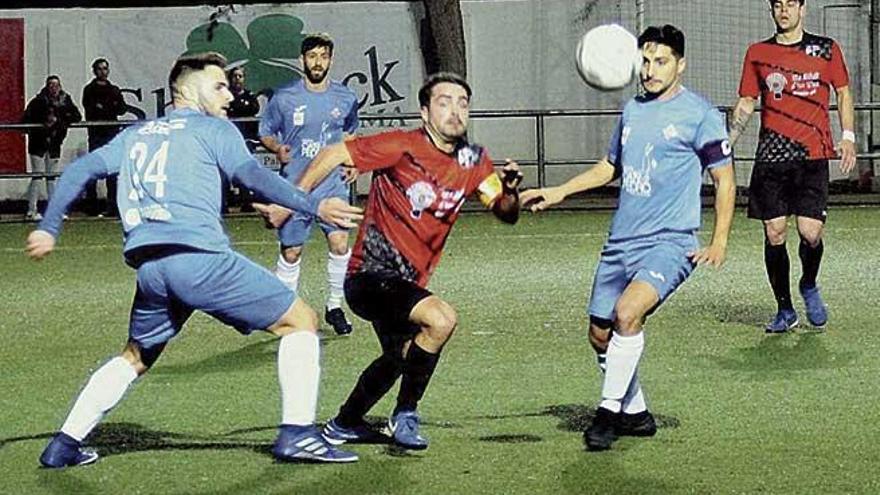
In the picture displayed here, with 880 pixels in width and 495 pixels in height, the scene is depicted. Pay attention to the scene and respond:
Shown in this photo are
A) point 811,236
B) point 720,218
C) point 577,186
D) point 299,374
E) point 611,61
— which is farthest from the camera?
point 811,236

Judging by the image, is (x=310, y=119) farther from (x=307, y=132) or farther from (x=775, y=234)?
(x=775, y=234)

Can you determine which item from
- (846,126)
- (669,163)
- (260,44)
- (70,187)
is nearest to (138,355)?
(70,187)

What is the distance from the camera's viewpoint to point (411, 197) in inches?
329

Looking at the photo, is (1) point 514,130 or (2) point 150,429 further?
(1) point 514,130

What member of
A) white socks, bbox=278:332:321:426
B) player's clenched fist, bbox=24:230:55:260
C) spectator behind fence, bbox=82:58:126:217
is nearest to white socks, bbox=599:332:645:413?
white socks, bbox=278:332:321:426

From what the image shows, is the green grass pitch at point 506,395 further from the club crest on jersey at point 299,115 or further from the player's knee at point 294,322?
the club crest on jersey at point 299,115

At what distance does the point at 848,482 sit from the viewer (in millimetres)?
7602

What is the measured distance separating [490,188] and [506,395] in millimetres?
1859

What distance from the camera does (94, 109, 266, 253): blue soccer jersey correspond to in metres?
7.75

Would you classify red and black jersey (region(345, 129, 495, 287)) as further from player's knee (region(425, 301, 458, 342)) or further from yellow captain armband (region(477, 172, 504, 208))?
player's knee (region(425, 301, 458, 342))

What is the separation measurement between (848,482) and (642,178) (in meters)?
1.83

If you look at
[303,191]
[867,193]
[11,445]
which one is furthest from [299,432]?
[867,193]

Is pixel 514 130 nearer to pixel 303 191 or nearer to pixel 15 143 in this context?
pixel 15 143

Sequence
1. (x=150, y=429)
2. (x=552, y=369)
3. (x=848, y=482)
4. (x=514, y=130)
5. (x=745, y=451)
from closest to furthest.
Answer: (x=848, y=482)
(x=745, y=451)
(x=150, y=429)
(x=552, y=369)
(x=514, y=130)
